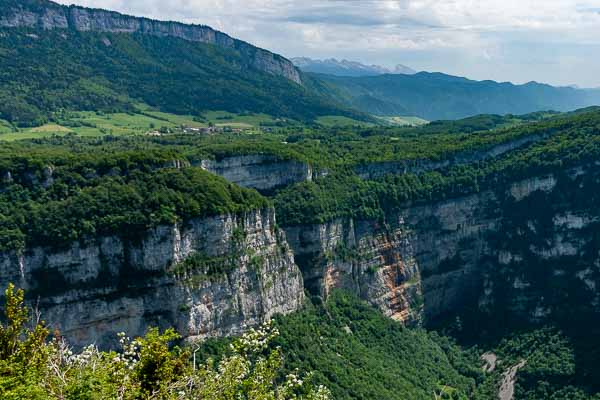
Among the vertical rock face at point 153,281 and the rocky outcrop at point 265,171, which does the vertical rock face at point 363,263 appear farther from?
the vertical rock face at point 153,281

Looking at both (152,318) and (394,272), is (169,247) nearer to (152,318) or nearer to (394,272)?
(152,318)

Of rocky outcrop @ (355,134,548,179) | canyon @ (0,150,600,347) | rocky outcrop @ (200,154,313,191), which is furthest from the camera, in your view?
rocky outcrop @ (355,134,548,179)

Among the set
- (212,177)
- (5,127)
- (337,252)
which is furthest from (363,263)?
(5,127)

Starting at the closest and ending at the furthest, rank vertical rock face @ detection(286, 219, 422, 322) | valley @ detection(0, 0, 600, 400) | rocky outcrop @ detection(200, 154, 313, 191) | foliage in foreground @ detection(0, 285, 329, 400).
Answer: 1. foliage in foreground @ detection(0, 285, 329, 400)
2. valley @ detection(0, 0, 600, 400)
3. vertical rock face @ detection(286, 219, 422, 322)
4. rocky outcrop @ detection(200, 154, 313, 191)

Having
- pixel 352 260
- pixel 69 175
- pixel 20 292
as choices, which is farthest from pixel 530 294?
pixel 20 292

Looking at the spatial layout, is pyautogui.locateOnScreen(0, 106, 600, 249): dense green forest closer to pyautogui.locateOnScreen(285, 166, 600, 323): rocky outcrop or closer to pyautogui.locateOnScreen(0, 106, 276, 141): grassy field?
pyautogui.locateOnScreen(285, 166, 600, 323): rocky outcrop

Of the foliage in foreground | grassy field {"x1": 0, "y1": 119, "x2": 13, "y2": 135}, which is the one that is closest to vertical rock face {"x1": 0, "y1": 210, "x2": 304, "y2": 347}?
the foliage in foreground
